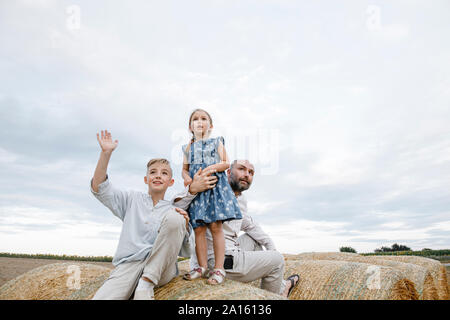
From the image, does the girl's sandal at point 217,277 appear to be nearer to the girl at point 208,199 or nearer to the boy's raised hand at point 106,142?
the girl at point 208,199

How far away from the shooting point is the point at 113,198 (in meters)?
3.02

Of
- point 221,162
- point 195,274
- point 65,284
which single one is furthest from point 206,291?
point 65,284

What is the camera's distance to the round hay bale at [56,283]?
3.73m

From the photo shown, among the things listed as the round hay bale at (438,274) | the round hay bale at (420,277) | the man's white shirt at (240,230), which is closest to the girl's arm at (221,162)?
the man's white shirt at (240,230)

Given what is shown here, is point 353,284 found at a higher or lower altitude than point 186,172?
lower

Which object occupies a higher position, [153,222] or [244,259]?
[153,222]

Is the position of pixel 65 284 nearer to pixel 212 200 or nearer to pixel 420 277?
pixel 212 200

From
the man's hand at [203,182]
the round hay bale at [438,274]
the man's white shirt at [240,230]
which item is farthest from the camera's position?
the round hay bale at [438,274]

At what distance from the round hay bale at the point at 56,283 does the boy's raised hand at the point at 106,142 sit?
1.63 meters

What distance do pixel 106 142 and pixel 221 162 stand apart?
109cm

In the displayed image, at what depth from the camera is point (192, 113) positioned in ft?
11.8
